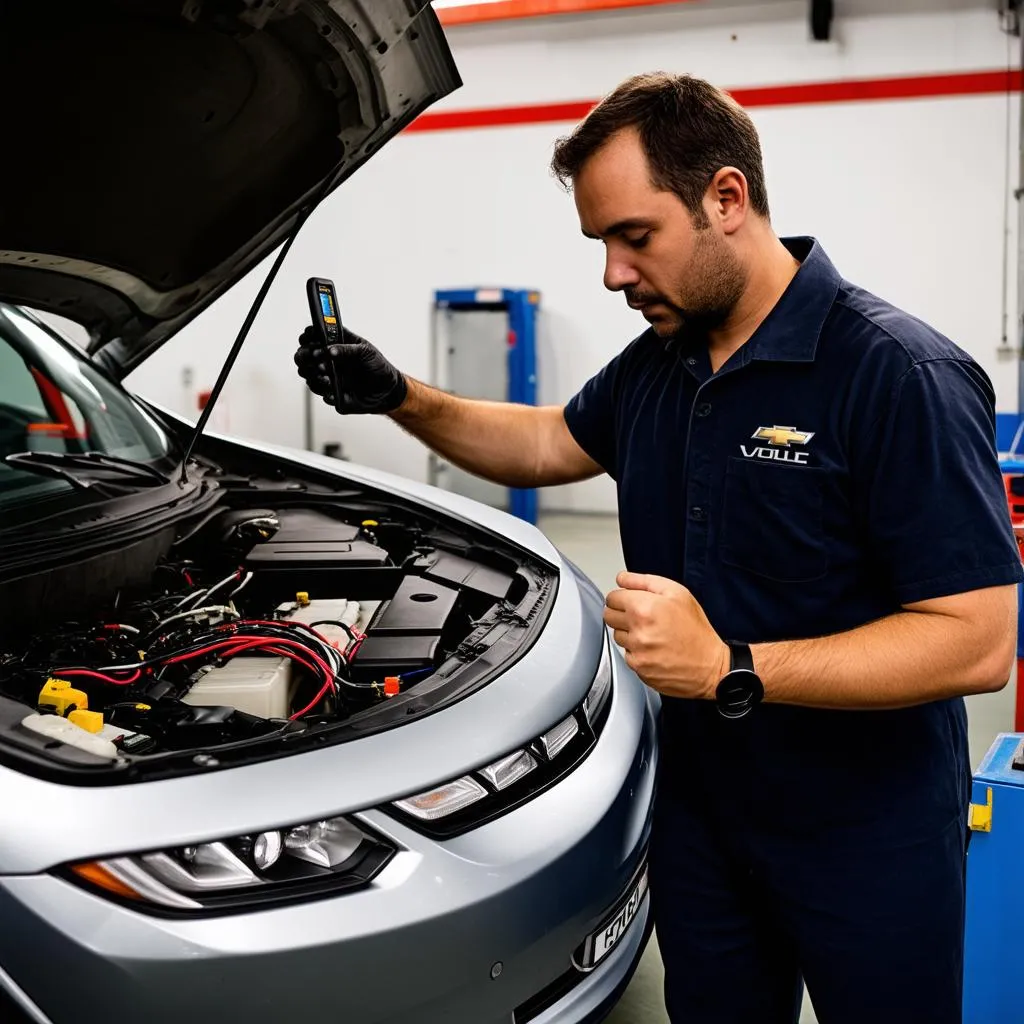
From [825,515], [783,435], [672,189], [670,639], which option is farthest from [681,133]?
[670,639]

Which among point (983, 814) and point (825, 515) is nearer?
point (825, 515)

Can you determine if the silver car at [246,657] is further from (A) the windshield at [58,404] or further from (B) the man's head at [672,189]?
(B) the man's head at [672,189]

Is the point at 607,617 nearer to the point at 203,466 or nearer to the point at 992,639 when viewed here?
the point at 992,639

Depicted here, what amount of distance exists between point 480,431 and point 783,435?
0.67 metres

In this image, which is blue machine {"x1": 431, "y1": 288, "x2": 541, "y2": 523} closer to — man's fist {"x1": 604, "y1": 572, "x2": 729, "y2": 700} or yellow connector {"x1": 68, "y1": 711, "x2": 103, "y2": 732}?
yellow connector {"x1": 68, "y1": 711, "x2": 103, "y2": 732}

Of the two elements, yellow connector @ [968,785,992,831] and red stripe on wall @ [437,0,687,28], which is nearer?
yellow connector @ [968,785,992,831]

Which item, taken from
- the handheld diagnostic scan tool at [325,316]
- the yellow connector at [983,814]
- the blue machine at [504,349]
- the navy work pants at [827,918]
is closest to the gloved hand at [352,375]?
the handheld diagnostic scan tool at [325,316]

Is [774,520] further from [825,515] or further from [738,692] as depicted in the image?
[738,692]

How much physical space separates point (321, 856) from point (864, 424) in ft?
2.66

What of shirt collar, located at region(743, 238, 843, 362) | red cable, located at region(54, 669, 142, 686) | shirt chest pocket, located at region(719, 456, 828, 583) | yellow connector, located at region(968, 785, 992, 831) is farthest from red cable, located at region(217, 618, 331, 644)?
yellow connector, located at region(968, 785, 992, 831)

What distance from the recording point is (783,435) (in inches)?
48.6

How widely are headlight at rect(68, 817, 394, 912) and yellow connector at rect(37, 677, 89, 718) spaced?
338mm

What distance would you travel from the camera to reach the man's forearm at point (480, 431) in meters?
1.76

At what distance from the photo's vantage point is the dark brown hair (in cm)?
120
